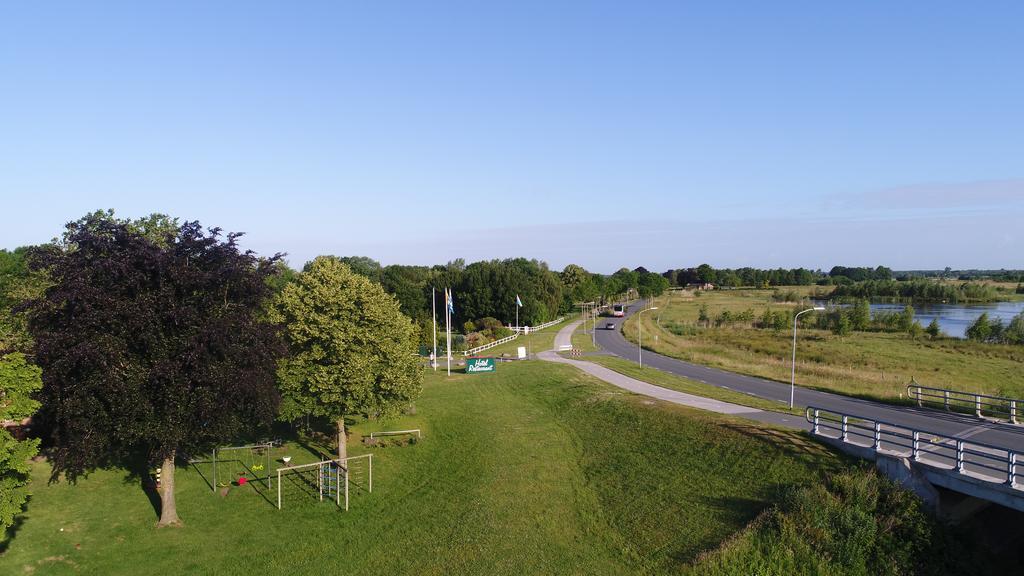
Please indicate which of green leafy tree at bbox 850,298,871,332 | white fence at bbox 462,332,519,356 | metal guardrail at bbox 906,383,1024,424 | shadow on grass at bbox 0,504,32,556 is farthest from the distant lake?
shadow on grass at bbox 0,504,32,556

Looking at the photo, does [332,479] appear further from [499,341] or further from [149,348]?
[499,341]

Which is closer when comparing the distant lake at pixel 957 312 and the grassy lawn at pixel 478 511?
the grassy lawn at pixel 478 511

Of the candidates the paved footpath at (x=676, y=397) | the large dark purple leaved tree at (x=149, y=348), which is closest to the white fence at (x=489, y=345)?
the paved footpath at (x=676, y=397)

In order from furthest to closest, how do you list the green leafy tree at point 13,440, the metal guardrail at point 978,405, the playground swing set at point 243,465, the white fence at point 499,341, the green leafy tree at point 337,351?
the white fence at point 499,341, the green leafy tree at point 337,351, the metal guardrail at point 978,405, the playground swing set at point 243,465, the green leafy tree at point 13,440

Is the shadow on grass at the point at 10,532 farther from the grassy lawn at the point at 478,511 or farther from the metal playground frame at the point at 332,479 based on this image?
the metal playground frame at the point at 332,479

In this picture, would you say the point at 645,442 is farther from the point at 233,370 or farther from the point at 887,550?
the point at 233,370

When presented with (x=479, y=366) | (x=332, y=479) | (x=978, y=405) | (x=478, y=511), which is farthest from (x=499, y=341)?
(x=978, y=405)

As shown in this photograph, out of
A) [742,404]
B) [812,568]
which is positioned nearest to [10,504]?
[812,568]
